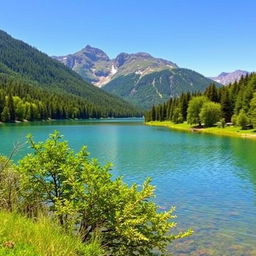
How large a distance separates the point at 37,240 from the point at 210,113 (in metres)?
141

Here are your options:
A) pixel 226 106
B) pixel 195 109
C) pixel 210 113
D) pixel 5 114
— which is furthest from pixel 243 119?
pixel 5 114

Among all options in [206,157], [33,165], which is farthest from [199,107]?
[33,165]

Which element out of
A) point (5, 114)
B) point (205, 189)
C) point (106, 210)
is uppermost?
point (5, 114)

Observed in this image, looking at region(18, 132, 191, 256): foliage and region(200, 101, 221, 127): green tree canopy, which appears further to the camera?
region(200, 101, 221, 127): green tree canopy

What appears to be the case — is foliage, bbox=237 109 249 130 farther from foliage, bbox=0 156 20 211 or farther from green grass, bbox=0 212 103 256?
green grass, bbox=0 212 103 256

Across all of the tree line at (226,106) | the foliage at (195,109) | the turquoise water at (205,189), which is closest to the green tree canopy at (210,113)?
the tree line at (226,106)

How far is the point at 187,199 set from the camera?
35.2m

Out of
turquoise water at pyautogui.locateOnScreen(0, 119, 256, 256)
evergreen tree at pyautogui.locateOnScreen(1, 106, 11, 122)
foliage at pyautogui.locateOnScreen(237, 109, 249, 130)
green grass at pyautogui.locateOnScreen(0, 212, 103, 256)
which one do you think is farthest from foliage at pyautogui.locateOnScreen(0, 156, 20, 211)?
evergreen tree at pyautogui.locateOnScreen(1, 106, 11, 122)

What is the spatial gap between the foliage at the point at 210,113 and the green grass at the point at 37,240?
137 metres

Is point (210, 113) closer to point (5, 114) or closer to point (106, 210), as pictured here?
point (5, 114)

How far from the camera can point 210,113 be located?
147500 millimetres

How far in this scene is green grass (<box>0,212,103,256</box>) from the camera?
1110 centimetres

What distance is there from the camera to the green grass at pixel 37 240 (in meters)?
11.1

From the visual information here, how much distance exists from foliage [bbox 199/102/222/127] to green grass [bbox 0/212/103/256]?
13695cm
